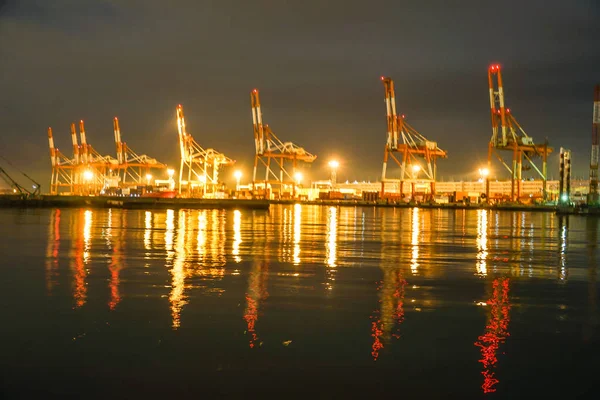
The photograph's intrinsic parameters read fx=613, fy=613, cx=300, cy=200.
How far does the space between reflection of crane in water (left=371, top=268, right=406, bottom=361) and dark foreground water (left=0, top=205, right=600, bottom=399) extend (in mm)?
27

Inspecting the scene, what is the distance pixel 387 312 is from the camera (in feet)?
24.4

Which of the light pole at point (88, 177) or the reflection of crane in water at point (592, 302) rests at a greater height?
the light pole at point (88, 177)

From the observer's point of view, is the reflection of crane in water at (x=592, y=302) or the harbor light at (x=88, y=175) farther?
the harbor light at (x=88, y=175)

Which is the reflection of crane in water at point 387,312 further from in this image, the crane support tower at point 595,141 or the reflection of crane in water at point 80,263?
the crane support tower at point 595,141

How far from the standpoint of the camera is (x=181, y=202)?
60.8 meters

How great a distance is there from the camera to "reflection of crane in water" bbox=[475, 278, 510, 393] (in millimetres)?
5137

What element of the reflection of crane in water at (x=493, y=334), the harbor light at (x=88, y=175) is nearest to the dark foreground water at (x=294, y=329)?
the reflection of crane in water at (x=493, y=334)

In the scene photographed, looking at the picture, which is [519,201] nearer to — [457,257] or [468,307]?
[457,257]

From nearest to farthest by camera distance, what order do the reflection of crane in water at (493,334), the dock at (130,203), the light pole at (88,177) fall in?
the reflection of crane in water at (493,334) < the dock at (130,203) < the light pole at (88,177)

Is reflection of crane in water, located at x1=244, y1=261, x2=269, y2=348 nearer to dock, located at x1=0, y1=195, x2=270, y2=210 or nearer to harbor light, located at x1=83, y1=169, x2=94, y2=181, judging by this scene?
dock, located at x1=0, y1=195, x2=270, y2=210

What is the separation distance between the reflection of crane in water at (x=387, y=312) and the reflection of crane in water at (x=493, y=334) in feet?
2.93

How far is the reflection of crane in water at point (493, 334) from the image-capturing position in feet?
16.9

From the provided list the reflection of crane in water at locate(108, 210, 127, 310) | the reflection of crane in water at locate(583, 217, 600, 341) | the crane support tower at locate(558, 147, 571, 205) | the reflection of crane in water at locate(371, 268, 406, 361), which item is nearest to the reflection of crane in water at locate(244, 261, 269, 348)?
the reflection of crane in water at locate(371, 268, 406, 361)

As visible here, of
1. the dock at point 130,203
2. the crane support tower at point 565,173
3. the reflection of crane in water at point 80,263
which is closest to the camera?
the reflection of crane in water at point 80,263
